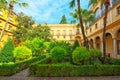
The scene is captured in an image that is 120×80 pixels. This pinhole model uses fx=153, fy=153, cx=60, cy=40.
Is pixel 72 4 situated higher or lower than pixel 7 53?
higher

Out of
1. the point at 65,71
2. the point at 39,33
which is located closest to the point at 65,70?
the point at 65,71

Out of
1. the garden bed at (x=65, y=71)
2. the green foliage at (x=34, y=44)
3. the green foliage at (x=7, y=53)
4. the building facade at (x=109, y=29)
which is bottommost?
the garden bed at (x=65, y=71)

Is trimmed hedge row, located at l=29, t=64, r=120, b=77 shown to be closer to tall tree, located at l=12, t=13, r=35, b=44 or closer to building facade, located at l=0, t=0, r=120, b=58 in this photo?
building facade, located at l=0, t=0, r=120, b=58

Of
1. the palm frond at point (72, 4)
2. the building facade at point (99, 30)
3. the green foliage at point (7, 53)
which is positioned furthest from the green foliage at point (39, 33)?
the palm frond at point (72, 4)

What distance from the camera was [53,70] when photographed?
12.4m

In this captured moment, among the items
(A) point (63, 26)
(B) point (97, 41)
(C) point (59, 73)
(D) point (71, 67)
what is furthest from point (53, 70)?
(A) point (63, 26)

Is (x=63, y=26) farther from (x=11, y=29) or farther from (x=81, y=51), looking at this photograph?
(x=81, y=51)

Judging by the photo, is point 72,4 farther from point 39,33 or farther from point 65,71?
point 39,33

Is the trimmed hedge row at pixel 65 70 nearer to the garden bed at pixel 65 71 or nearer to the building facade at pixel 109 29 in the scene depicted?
the garden bed at pixel 65 71

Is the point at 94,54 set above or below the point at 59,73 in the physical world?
above

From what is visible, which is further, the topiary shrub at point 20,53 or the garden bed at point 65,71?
the topiary shrub at point 20,53

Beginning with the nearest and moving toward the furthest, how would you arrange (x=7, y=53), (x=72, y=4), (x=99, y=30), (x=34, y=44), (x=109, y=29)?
(x=7, y=53) < (x=72, y=4) < (x=109, y=29) < (x=34, y=44) < (x=99, y=30)

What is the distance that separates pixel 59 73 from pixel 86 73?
7.23 ft

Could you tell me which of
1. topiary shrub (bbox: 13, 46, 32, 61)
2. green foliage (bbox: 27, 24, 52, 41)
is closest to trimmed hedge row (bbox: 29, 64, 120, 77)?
topiary shrub (bbox: 13, 46, 32, 61)
